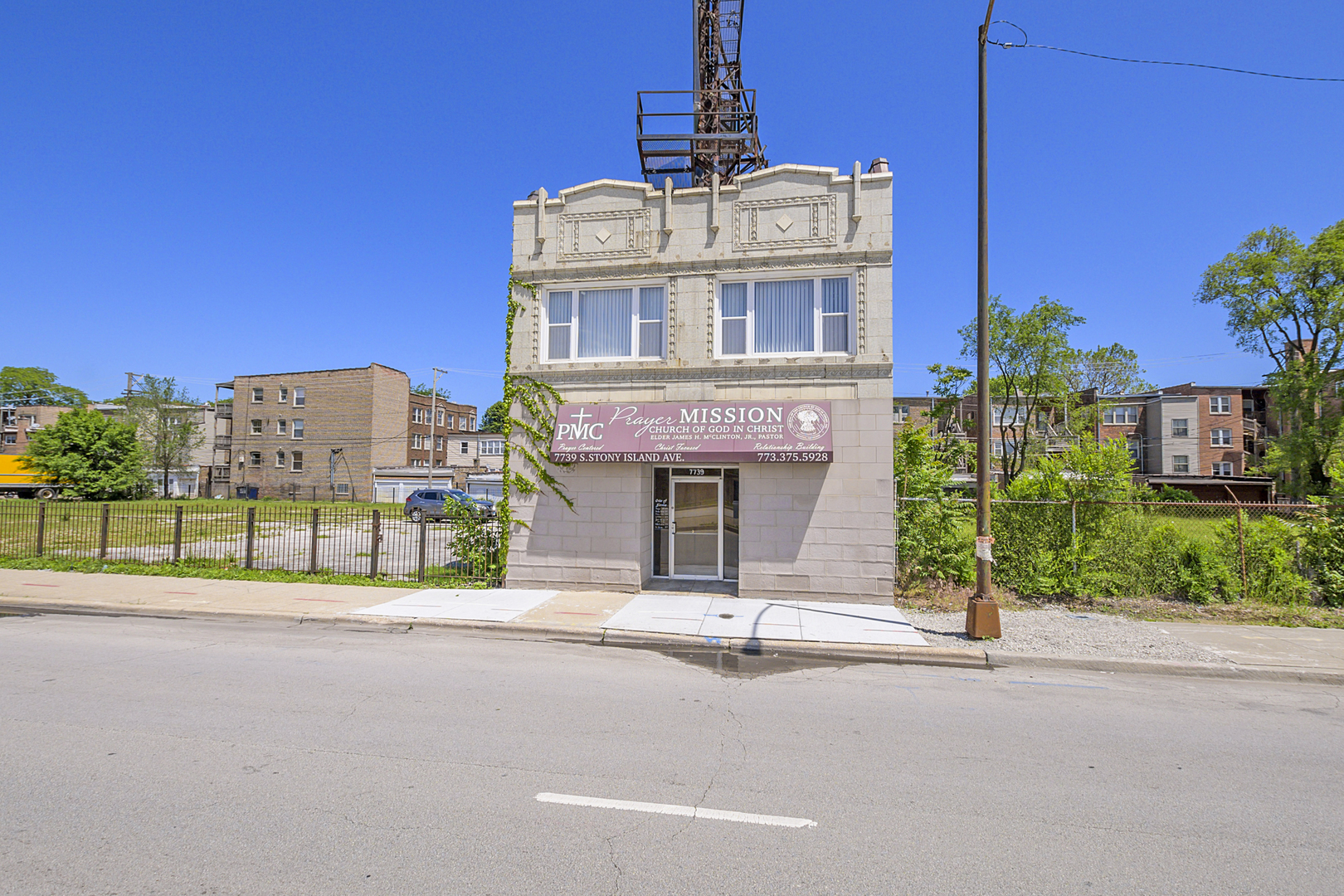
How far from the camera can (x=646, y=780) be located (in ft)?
15.0

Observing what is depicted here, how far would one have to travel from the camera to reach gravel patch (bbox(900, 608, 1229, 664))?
8539 millimetres

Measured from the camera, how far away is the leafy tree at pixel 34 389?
313 ft

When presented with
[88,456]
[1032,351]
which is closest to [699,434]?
[1032,351]

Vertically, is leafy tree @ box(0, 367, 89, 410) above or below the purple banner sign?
above

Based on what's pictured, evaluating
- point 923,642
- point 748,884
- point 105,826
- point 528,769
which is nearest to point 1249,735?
point 923,642

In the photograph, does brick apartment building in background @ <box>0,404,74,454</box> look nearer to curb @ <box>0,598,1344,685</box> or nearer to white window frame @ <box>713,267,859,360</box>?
curb @ <box>0,598,1344,685</box>

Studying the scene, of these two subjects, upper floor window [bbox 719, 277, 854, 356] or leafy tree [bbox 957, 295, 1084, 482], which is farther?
leafy tree [bbox 957, 295, 1084, 482]

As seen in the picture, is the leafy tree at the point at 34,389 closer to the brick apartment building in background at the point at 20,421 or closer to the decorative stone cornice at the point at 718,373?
the brick apartment building in background at the point at 20,421

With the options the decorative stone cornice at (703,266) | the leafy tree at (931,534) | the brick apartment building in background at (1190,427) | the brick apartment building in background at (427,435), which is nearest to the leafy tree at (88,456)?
the brick apartment building in background at (427,435)

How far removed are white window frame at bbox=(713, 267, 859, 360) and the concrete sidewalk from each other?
15.7ft

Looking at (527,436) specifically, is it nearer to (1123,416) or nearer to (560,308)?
(560,308)

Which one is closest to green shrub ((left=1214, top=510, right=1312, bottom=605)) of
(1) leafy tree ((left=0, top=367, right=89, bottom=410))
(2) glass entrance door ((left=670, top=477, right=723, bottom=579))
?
(2) glass entrance door ((left=670, top=477, right=723, bottom=579))

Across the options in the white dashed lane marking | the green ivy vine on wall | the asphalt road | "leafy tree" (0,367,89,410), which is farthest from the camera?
"leafy tree" (0,367,89,410)

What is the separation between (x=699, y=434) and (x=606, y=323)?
3.35 metres
